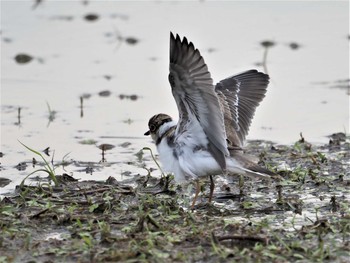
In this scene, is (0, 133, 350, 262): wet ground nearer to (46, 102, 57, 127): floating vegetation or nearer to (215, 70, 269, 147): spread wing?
(215, 70, 269, 147): spread wing

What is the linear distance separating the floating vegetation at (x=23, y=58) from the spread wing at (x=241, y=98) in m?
4.61

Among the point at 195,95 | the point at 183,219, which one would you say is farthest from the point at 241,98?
the point at 183,219

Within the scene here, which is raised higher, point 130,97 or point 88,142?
point 130,97

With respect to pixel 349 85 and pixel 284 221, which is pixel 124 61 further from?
pixel 284 221

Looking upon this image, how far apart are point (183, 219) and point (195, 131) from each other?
0.86 m

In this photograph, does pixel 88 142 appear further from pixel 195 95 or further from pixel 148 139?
pixel 195 95

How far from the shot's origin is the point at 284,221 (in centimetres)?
781

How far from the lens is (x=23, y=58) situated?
14062 millimetres

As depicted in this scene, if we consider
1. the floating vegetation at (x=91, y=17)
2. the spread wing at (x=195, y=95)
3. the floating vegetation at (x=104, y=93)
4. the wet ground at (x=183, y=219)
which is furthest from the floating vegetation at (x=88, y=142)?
the floating vegetation at (x=91, y=17)

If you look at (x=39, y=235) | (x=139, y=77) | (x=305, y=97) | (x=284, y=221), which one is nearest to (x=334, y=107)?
(x=305, y=97)

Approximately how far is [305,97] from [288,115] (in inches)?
25.8

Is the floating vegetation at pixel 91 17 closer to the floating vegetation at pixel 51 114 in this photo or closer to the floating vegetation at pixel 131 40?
the floating vegetation at pixel 131 40

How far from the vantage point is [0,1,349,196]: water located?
1091 cm

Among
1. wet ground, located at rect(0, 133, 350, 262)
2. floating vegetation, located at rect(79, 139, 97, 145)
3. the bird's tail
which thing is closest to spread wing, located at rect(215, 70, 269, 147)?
wet ground, located at rect(0, 133, 350, 262)
